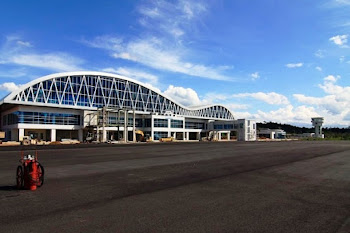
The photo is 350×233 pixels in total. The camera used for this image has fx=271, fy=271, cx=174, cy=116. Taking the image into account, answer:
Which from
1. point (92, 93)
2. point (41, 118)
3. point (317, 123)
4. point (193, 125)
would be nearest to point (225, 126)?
point (193, 125)

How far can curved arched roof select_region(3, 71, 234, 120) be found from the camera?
6756cm

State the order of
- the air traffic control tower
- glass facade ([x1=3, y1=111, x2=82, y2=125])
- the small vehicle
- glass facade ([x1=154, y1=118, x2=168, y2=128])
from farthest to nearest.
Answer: the air traffic control tower, glass facade ([x1=154, y1=118, x2=168, y2=128]), glass facade ([x1=3, y1=111, x2=82, y2=125]), the small vehicle

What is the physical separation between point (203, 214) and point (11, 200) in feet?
20.0

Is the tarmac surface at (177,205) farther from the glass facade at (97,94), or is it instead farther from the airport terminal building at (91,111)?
the glass facade at (97,94)

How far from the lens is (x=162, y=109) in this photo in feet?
324

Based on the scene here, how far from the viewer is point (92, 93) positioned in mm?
79312

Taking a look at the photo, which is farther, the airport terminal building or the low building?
the low building

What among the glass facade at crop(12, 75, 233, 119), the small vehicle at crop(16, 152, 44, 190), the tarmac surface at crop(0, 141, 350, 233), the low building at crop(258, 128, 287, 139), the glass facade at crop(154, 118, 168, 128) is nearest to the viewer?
the tarmac surface at crop(0, 141, 350, 233)

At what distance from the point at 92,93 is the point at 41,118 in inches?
676

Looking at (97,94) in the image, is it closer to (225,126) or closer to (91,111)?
(91,111)

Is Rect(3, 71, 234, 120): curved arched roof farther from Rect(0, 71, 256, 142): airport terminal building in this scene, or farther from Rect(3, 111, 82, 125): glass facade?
Rect(3, 111, 82, 125): glass facade

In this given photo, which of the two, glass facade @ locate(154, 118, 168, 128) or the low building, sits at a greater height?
glass facade @ locate(154, 118, 168, 128)

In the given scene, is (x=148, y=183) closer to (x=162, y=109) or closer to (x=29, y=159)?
(x=29, y=159)

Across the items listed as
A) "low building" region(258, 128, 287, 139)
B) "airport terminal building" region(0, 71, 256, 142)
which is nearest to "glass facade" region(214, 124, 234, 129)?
"airport terminal building" region(0, 71, 256, 142)
